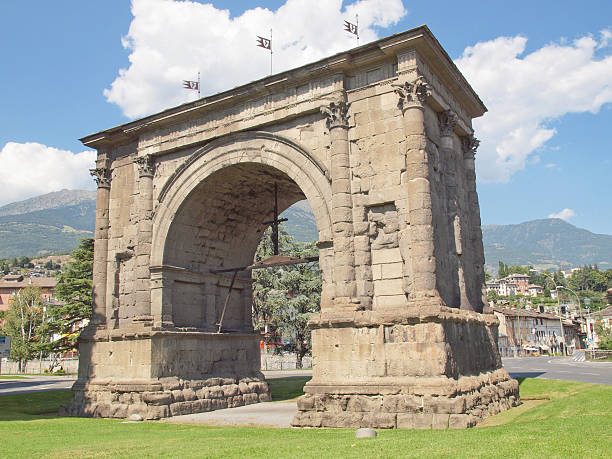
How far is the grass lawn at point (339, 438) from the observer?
761cm

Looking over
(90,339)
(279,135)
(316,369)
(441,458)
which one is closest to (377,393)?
(316,369)

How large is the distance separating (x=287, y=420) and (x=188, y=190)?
7.47m

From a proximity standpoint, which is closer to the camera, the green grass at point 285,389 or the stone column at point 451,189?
the stone column at point 451,189

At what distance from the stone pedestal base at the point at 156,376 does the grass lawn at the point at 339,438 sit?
1.06 m

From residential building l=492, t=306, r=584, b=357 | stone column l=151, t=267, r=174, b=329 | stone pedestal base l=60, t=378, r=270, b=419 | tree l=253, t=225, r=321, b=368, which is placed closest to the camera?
stone pedestal base l=60, t=378, r=270, b=419

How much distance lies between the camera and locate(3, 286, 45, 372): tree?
5316 centimetres

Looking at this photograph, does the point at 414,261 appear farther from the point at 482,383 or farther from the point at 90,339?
the point at 90,339

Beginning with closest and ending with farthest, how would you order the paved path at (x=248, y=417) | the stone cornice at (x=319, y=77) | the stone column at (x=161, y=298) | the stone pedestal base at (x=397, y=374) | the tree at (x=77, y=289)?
Result: 1. the stone pedestal base at (x=397, y=374)
2. the stone cornice at (x=319, y=77)
3. the paved path at (x=248, y=417)
4. the stone column at (x=161, y=298)
5. the tree at (x=77, y=289)

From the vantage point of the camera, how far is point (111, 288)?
18094 millimetres

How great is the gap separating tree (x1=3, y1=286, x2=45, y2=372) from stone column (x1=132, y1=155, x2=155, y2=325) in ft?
131

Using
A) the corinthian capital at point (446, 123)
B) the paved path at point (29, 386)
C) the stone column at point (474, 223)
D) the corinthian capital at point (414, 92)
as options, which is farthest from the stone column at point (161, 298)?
the paved path at point (29, 386)

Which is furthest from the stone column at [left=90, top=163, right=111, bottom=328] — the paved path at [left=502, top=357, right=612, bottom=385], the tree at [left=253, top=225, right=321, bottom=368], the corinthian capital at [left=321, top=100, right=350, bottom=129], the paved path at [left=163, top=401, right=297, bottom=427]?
the tree at [left=253, top=225, right=321, bottom=368]

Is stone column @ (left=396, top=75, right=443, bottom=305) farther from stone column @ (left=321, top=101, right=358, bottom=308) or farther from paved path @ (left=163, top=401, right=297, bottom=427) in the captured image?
A: paved path @ (left=163, top=401, right=297, bottom=427)

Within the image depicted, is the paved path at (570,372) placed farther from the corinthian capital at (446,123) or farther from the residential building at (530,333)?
the residential building at (530,333)
